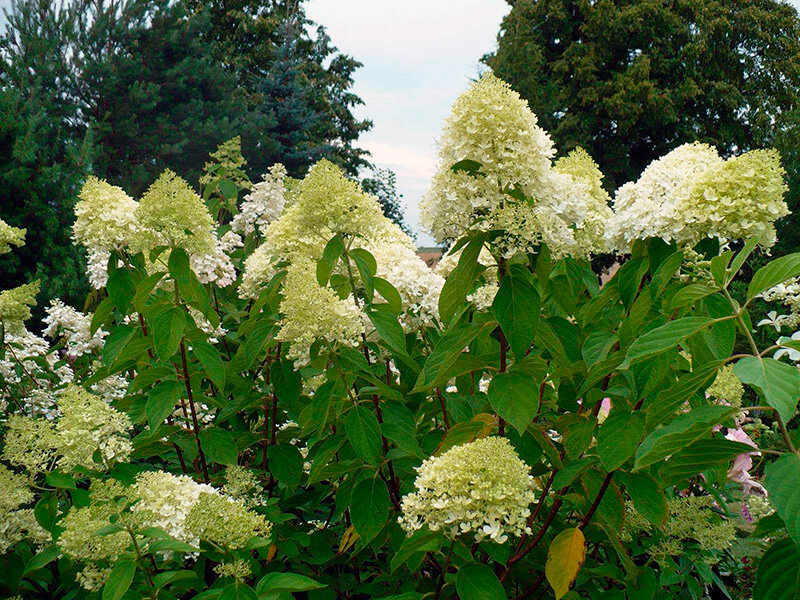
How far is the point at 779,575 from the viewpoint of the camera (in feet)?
4.21

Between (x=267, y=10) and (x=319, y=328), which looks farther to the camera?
(x=267, y=10)

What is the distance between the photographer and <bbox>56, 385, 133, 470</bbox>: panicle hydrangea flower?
77.2 inches

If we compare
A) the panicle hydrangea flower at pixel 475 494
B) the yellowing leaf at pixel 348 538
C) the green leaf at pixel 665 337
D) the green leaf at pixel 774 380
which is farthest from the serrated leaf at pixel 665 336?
the yellowing leaf at pixel 348 538

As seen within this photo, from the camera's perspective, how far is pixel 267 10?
30.6 metres

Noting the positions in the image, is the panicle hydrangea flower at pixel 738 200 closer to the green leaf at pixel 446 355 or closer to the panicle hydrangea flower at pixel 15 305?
the green leaf at pixel 446 355

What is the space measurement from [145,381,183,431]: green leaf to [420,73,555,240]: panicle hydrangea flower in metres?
1.11

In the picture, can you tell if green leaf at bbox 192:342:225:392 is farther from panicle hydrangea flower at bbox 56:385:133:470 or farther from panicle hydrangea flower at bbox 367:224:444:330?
panicle hydrangea flower at bbox 367:224:444:330

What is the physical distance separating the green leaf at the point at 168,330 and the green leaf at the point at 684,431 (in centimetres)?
152

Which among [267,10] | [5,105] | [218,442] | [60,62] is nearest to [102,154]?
[60,62]

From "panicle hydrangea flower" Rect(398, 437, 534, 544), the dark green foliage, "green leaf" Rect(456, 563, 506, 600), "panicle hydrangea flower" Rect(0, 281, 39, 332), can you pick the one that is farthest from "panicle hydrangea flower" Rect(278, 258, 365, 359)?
the dark green foliage

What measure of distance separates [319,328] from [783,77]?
1127 inches

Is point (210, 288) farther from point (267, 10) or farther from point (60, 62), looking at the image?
point (267, 10)

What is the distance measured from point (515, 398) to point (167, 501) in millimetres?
977

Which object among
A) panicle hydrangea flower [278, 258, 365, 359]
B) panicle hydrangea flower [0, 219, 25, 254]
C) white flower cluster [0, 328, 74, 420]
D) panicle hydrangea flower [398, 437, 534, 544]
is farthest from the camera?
white flower cluster [0, 328, 74, 420]
